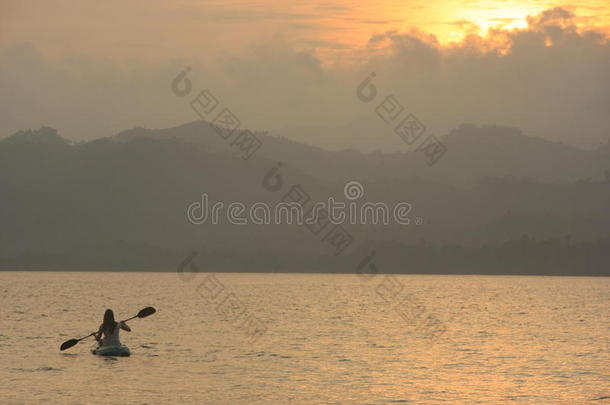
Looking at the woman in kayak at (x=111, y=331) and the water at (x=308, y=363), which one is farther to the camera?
the woman in kayak at (x=111, y=331)

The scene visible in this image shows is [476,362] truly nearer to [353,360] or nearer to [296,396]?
[353,360]

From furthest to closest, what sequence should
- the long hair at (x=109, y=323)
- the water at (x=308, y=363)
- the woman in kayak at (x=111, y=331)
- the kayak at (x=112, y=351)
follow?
the kayak at (x=112, y=351) < the woman in kayak at (x=111, y=331) < the long hair at (x=109, y=323) < the water at (x=308, y=363)

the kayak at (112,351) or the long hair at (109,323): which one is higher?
the long hair at (109,323)

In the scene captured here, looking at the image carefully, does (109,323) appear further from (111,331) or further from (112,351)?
(112,351)

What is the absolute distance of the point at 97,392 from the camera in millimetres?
38875

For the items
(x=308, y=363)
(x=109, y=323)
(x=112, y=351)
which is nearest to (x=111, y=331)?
(x=109, y=323)

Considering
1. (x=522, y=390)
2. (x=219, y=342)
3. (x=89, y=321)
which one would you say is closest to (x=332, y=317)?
(x=89, y=321)

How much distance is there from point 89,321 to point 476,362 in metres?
44.8

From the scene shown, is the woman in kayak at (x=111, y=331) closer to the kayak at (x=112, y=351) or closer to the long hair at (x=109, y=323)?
the long hair at (x=109, y=323)

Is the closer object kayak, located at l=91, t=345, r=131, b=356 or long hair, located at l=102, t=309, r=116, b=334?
long hair, located at l=102, t=309, r=116, b=334

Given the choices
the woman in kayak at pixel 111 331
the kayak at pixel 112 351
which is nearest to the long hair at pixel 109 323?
the woman in kayak at pixel 111 331

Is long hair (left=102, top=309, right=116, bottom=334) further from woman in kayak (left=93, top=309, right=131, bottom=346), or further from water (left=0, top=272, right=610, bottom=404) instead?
water (left=0, top=272, right=610, bottom=404)

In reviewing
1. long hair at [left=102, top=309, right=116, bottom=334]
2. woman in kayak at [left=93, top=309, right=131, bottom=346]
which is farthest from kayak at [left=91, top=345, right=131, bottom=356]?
long hair at [left=102, top=309, right=116, bottom=334]

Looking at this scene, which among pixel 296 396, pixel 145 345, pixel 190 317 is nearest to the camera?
pixel 296 396
